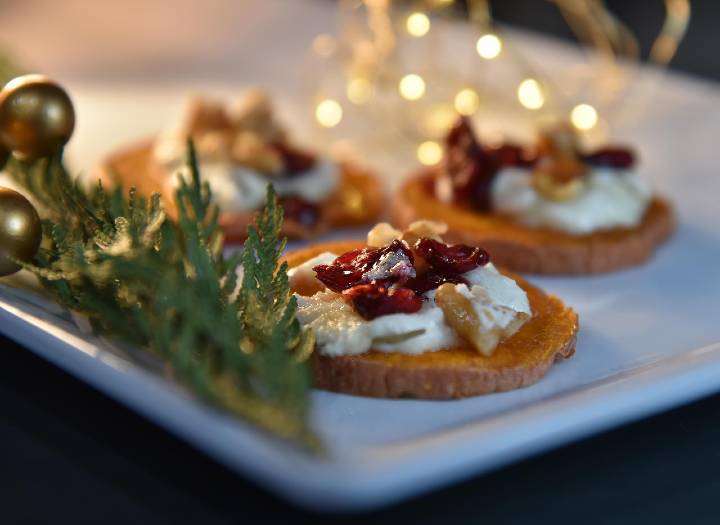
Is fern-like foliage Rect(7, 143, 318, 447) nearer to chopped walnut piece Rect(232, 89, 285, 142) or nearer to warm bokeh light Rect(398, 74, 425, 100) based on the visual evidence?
chopped walnut piece Rect(232, 89, 285, 142)

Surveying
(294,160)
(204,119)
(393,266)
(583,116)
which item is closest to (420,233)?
(393,266)

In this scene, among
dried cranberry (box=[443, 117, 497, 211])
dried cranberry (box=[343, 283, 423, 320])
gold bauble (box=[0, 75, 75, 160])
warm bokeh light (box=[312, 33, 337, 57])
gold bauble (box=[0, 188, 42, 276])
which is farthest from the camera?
warm bokeh light (box=[312, 33, 337, 57])

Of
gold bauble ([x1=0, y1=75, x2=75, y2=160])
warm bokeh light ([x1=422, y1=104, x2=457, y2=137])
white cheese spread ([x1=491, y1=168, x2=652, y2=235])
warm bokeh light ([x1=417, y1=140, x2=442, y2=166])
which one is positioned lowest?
warm bokeh light ([x1=417, y1=140, x2=442, y2=166])

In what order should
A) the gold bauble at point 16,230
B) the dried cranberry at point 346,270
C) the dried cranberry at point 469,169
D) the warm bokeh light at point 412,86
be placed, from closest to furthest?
the dried cranberry at point 346,270
the gold bauble at point 16,230
the dried cranberry at point 469,169
the warm bokeh light at point 412,86

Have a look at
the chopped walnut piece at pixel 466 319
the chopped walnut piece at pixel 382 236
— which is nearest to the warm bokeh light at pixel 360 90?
the chopped walnut piece at pixel 382 236

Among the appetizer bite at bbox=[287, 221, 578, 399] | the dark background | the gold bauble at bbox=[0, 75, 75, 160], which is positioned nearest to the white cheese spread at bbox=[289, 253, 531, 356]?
the appetizer bite at bbox=[287, 221, 578, 399]

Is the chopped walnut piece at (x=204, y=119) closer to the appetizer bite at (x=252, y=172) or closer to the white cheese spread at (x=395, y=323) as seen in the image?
the appetizer bite at (x=252, y=172)

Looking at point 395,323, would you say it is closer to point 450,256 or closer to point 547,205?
point 450,256
